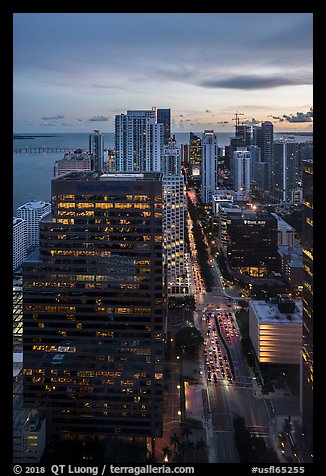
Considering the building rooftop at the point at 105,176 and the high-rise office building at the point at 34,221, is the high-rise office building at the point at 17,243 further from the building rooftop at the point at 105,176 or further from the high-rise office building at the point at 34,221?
the building rooftop at the point at 105,176

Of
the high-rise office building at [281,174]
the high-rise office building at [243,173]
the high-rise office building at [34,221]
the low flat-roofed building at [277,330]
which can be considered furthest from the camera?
the high-rise office building at [243,173]

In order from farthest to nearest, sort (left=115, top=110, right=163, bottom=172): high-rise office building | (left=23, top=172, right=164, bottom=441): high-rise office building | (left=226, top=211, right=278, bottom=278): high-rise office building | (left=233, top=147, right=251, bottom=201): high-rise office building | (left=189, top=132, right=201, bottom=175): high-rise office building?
(left=189, top=132, right=201, bottom=175): high-rise office building → (left=233, top=147, right=251, bottom=201): high-rise office building → (left=115, top=110, right=163, bottom=172): high-rise office building → (left=226, top=211, right=278, bottom=278): high-rise office building → (left=23, top=172, right=164, bottom=441): high-rise office building

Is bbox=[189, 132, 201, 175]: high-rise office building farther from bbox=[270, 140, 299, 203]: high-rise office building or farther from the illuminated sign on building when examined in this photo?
the illuminated sign on building

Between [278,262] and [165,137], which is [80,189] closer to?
[278,262]

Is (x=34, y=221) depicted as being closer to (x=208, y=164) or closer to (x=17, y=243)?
(x=17, y=243)

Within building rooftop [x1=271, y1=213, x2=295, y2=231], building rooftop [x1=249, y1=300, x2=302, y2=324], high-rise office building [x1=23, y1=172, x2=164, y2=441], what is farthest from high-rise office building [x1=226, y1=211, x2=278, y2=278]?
high-rise office building [x1=23, y1=172, x2=164, y2=441]

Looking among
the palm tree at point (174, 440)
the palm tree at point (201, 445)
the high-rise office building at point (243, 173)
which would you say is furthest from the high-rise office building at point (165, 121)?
the palm tree at point (201, 445)
